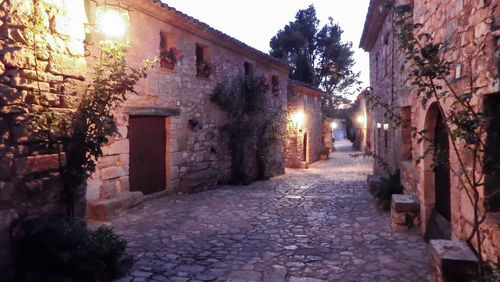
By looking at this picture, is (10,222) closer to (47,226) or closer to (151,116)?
(47,226)

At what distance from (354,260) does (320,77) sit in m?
26.2

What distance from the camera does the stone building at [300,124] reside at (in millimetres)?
17047

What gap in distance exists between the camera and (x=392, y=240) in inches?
199

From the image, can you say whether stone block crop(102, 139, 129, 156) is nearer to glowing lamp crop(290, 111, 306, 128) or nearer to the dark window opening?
the dark window opening

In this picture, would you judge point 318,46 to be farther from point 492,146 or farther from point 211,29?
point 492,146

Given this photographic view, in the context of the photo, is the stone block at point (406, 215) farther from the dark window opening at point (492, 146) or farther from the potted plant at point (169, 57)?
the potted plant at point (169, 57)

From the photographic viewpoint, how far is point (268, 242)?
5059 millimetres

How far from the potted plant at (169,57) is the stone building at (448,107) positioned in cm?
473

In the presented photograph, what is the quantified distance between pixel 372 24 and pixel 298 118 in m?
7.76

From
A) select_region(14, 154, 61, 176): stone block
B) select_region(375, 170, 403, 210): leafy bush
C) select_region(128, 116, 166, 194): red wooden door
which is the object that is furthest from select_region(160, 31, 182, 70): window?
select_region(375, 170, 403, 210): leafy bush

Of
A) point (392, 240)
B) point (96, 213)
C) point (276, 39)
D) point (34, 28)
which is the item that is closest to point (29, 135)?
point (34, 28)

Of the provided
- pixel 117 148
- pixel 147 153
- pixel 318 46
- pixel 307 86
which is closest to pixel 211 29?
pixel 147 153

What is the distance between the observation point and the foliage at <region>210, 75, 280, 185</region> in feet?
35.3

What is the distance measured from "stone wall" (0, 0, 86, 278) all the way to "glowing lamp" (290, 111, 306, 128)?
536 inches
